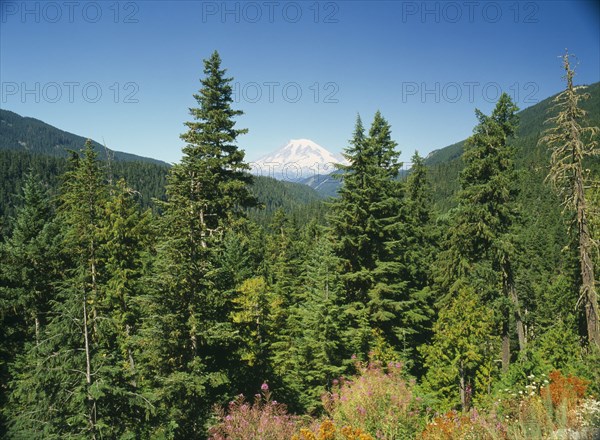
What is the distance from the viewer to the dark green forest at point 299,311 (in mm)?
8469

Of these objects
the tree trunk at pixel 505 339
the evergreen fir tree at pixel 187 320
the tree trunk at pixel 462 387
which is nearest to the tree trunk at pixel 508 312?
the tree trunk at pixel 505 339

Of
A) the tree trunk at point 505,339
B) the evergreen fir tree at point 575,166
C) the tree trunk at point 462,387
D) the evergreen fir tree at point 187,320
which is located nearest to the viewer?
the evergreen fir tree at point 187,320

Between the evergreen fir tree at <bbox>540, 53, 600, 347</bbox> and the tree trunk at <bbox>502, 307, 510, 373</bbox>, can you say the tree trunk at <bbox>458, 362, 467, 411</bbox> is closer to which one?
the evergreen fir tree at <bbox>540, 53, 600, 347</bbox>

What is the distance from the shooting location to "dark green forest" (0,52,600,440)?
8.47 metres

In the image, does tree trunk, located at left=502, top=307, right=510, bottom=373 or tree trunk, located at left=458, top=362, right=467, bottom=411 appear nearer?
tree trunk, located at left=458, top=362, right=467, bottom=411

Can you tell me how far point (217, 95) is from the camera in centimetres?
1778

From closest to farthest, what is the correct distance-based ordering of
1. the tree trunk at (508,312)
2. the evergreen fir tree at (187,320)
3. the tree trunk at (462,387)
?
the evergreen fir tree at (187,320) < the tree trunk at (462,387) < the tree trunk at (508,312)

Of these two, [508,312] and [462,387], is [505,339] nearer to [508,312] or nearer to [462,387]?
[508,312]

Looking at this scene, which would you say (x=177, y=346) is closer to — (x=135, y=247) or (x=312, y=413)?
(x=312, y=413)

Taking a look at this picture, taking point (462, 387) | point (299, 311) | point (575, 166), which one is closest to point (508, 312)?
point (462, 387)

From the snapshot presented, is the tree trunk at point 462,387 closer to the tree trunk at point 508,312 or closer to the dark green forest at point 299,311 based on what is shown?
the dark green forest at point 299,311

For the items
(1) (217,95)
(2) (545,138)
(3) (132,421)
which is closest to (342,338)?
(3) (132,421)

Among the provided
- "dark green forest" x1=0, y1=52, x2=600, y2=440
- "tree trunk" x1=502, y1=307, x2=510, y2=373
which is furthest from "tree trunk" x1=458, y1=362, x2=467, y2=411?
"tree trunk" x1=502, y1=307, x2=510, y2=373

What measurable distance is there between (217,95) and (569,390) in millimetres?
17099
